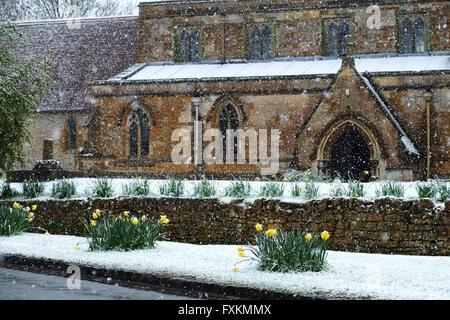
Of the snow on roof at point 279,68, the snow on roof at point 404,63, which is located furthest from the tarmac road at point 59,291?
the snow on roof at point 404,63

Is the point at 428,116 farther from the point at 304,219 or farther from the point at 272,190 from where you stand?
the point at 304,219

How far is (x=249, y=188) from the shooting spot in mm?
14586

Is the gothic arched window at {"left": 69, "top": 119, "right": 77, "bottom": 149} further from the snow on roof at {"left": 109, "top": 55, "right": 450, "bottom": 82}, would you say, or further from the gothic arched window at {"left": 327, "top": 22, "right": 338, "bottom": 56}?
the gothic arched window at {"left": 327, "top": 22, "right": 338, "bottom": 56}

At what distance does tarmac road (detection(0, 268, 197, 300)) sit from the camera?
8.60 metres

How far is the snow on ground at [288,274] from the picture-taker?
852 cm

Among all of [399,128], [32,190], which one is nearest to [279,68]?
[399,128]

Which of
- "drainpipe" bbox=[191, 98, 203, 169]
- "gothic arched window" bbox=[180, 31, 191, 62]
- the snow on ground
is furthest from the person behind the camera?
"gothic arched window" bbox=[180, 31, 191, 62]

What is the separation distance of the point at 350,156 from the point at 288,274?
17.5 metres

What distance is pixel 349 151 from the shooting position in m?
26.5

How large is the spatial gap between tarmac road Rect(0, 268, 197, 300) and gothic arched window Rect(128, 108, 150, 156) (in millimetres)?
19807

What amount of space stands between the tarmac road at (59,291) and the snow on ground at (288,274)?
2.58ft

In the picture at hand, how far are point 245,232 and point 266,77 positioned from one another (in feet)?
48.5

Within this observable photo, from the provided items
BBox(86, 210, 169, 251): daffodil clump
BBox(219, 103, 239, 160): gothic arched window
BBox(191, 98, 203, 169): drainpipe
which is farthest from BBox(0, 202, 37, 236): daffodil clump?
BBox(219, 103, 239, 160): gothic arched window
